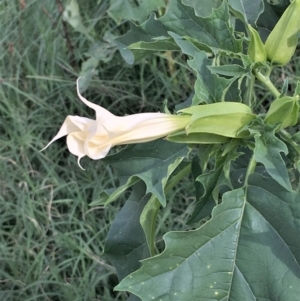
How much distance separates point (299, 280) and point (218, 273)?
0.11m

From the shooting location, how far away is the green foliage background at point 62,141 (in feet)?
5.44

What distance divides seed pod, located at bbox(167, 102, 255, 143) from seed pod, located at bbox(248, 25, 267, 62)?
0.09m

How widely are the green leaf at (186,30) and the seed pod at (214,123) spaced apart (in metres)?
0.14

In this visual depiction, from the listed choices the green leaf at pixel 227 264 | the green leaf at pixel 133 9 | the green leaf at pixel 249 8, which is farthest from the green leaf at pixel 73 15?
the green leaf at pixel 227 264

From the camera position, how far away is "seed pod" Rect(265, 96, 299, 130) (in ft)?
2.35

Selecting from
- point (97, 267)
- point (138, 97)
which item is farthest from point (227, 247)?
point (138, 97)

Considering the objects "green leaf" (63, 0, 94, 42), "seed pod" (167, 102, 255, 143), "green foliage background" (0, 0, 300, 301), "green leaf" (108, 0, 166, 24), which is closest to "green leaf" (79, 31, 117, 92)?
"green foliage background" (0, 0, 300, 301)

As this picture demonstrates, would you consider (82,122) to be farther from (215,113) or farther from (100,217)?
(100,217)

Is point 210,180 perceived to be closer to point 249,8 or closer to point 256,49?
point 256,49

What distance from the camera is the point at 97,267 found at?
1.65 meters

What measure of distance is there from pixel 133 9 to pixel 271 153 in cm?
93

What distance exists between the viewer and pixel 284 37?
31.5 inches

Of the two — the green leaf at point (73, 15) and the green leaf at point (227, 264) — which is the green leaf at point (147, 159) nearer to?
the green leaf at point (227, 264)

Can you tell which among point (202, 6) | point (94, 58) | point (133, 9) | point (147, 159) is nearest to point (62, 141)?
point (94, 58)
